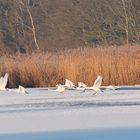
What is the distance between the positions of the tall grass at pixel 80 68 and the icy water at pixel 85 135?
530 centimetres

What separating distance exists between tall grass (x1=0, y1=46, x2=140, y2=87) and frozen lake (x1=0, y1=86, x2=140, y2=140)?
2078mm

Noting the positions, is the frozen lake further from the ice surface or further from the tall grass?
the tall grass

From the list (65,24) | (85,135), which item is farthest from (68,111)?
(65,24)

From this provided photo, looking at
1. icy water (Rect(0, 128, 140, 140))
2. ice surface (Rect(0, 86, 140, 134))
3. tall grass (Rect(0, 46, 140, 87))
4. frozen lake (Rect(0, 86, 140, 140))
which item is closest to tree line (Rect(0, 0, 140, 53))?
tall grass (Rect(0, 46, 140, 87))

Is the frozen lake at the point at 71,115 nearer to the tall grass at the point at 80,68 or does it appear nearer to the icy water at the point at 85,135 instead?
the icy water at the point at 85,135

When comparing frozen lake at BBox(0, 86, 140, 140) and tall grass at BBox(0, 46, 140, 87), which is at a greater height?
tall grass at BBox(0, 46, 140, 87)

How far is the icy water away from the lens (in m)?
4.90

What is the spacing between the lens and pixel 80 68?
10.7 m

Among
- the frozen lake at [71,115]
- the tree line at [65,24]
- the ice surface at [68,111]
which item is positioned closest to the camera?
the frozen lake at [71,115]

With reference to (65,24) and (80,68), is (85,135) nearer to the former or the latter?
(80,68)

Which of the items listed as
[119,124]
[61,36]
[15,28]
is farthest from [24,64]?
[15,28]

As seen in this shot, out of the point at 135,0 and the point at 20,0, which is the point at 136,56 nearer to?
the point at 135,0

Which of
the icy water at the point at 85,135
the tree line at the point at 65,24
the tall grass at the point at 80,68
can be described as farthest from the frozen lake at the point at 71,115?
the tree line at the point at 65,24

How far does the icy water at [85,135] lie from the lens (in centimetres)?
490
